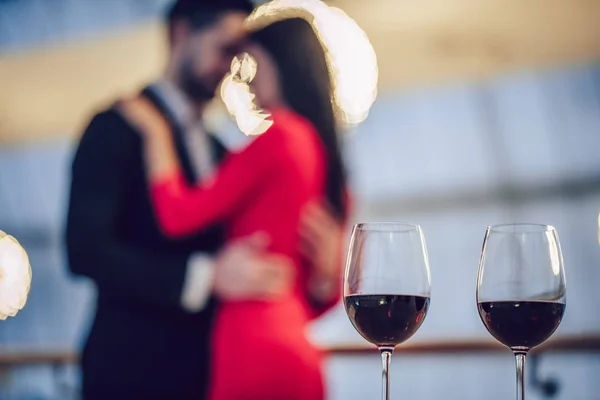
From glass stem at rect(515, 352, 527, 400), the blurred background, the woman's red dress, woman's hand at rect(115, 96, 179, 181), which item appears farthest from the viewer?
the blurred background

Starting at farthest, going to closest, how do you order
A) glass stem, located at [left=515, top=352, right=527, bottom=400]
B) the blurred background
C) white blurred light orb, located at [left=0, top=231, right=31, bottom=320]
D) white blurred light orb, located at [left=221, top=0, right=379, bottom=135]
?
white blurred light orb, located at [left=0, top=231, right=31, bottom=320]
the blurred background
white blurred light orb, located at [left=221, top=0, right=379, bottom=135]
glass stem, located at [left=515, top=352, right=527, bottom=400]

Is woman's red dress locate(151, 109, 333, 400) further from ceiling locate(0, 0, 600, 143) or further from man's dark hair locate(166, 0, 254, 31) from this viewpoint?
ceiling locate(0, 0, 600, 143)

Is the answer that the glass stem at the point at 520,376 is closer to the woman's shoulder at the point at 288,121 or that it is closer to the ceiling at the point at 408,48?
the woman's shoulder at the point at 288,121

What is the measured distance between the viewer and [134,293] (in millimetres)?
2018

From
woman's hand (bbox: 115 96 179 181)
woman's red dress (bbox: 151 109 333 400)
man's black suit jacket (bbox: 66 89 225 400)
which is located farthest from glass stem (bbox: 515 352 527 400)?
woman's hand (bbox: 115 96 179 181)

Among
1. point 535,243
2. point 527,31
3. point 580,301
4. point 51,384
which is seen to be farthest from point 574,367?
point 535,243

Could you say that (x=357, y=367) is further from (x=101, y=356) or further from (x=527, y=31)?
(x=527, y=31)

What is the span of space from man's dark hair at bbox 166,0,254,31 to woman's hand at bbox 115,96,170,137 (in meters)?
0.25

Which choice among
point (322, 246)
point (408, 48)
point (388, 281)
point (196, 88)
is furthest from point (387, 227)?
point (408, 48)

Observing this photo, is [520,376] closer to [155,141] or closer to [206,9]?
[155,141]

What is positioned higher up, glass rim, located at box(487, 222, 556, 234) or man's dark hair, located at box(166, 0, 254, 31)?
man's dark hair, located at box(166, 0, 254, 31)

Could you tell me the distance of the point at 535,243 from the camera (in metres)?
0.76

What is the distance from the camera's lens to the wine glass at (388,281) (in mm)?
784

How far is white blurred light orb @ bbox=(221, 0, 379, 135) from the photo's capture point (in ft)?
7.27
